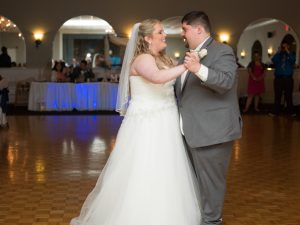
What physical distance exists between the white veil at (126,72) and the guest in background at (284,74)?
24.4 ft

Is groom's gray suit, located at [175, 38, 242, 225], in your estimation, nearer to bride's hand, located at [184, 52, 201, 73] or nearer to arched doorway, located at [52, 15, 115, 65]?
bride's hand, located at [184, 52, 201, 73]

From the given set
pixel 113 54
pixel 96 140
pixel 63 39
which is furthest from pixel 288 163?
pixel 63 39

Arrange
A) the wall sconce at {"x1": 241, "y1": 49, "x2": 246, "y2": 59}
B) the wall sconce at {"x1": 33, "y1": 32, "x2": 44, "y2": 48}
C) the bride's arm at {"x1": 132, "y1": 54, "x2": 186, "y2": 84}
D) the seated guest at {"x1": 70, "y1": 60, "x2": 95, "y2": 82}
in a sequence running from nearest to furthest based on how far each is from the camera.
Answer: the bride's arm at {"x1": 132, "y1": 54, "x2": 186, "y2": 84}, the seated guest at {"x1": 70, "y1": 60, "x2": 95, "y2": 82}, the wall sconce at {"x1": 33, "y1": 32, "x2": 44, "y2": 48}, the wall sconce at {"x1": 241, "y1": 49, "x2": 246, "y2": 59}

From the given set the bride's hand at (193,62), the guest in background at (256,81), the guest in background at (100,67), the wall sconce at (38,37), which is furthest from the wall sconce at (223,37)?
the bride's hand at (193,62)

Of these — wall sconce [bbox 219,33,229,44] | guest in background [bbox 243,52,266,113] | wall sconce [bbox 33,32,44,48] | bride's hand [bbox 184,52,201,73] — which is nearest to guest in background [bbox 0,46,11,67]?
wall sconce [bbox 33,32,44,48]

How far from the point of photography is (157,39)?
3162 mm

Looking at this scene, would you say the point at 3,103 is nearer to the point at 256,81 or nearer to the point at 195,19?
the point at 256,81

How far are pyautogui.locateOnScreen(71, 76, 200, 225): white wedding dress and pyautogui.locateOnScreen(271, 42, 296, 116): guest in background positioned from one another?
7582 millimetres

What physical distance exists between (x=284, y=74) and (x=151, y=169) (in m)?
8.01

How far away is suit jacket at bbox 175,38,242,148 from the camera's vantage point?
9.89 ft

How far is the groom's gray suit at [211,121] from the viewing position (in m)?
2.99

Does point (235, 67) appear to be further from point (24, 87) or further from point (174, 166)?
point (24, 87)

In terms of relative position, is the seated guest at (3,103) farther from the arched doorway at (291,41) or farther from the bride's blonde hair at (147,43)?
the arched doorway at (291,41)

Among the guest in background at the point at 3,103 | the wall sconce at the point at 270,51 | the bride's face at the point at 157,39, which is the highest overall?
the bride's face at the point at 157,39
